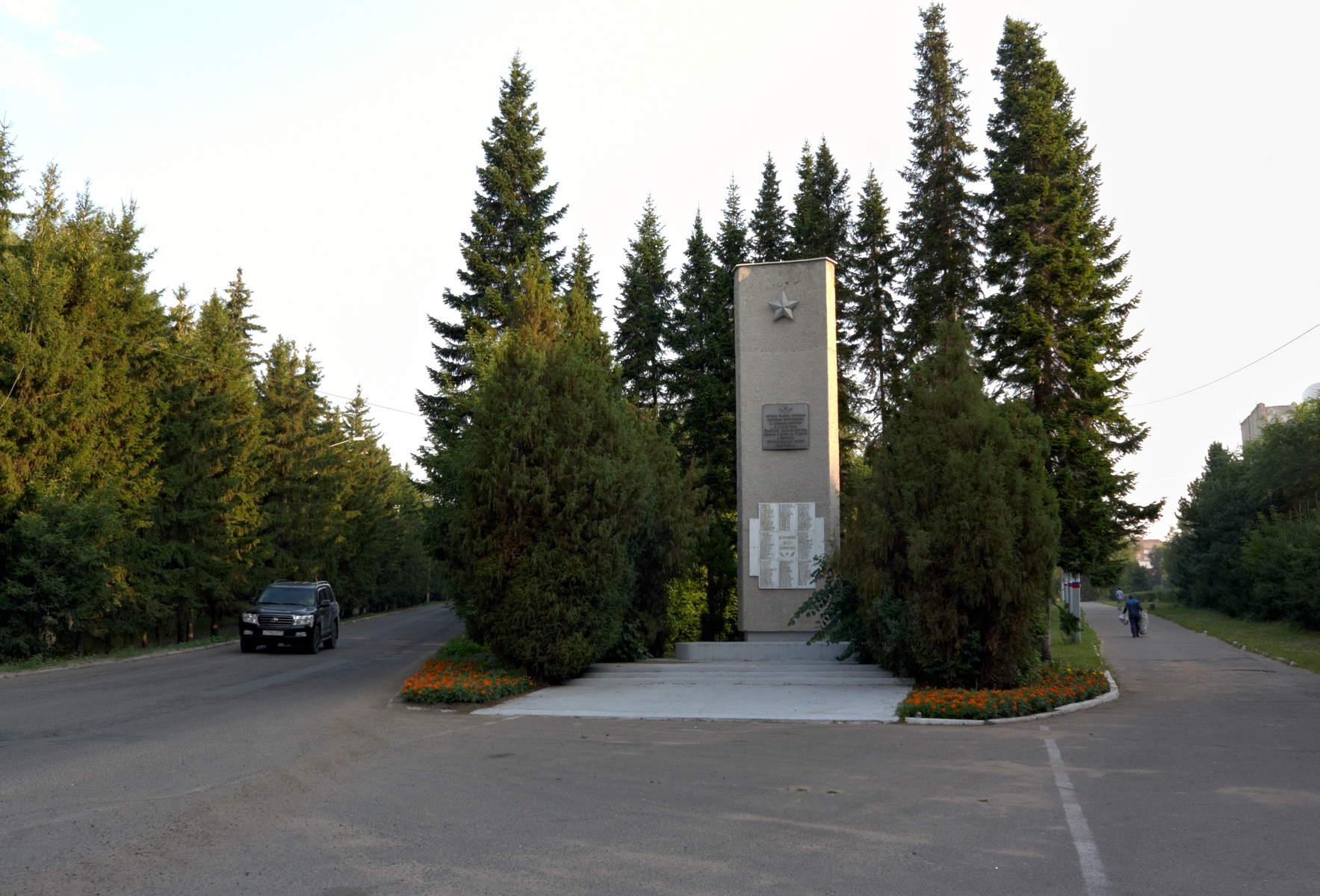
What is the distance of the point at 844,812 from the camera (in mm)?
6902

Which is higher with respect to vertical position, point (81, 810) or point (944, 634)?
point (944, 634)

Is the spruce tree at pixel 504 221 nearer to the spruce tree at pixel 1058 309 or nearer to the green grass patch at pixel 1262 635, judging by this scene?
the spruce tree at pixel 1058 309

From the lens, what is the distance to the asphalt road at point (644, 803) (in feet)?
17.7

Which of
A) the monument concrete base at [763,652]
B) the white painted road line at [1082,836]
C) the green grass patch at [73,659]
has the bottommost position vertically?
the green grass patch at [73,659]

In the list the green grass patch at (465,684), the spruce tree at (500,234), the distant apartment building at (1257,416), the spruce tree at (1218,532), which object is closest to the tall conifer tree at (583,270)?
the spruce tree at (500,234)

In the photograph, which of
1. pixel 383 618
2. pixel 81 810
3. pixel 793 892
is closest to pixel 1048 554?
pixel 793 892

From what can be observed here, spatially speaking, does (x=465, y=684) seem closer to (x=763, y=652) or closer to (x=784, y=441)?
(x=763, y=652)

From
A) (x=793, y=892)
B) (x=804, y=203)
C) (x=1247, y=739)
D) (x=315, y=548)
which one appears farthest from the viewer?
(x=315, y=548)

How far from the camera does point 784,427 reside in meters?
19.0

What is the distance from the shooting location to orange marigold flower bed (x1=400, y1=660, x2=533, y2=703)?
1384 centimetres

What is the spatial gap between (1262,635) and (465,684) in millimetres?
36233

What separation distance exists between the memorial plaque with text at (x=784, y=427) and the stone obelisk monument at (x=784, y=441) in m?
0.02

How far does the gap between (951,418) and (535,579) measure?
22.3 ft

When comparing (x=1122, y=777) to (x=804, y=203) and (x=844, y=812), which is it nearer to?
(x=844, y=812)
